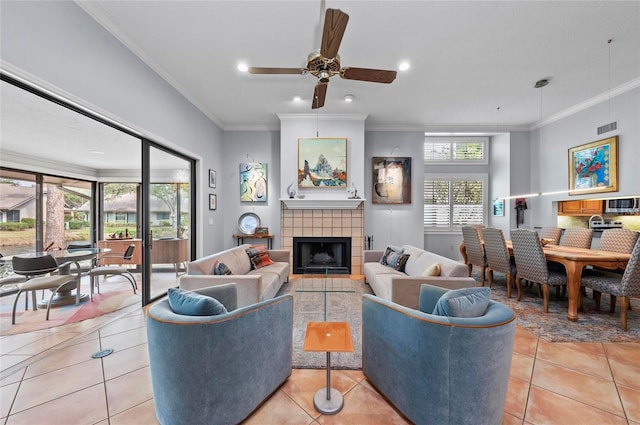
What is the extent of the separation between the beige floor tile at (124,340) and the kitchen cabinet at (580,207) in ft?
21.9

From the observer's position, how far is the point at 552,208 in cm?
473

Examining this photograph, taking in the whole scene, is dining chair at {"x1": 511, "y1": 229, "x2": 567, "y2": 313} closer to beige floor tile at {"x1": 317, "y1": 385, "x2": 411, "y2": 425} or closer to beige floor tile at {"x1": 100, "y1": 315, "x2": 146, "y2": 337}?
beige floor tile at {"x1": 317, "y1": 385, "x2": 411, "y2": 425}

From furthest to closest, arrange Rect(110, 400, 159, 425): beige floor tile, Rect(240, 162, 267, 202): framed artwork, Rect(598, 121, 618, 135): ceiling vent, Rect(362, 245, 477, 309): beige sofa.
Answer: Rect(240, 162, 267, 202): framed artwork < Rect(598, 121, 618, 135): ceiling vent < Rect(362, 245, 477, 309): beige sofa < Rect(110, 400, 159, 425): beige floor tile

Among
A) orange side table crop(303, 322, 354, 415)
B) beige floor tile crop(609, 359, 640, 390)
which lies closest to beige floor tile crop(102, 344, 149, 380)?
orange side table crop(303, 322, 354, 415)

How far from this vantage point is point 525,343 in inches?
89.7

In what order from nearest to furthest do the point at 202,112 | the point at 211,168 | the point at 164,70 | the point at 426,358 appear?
the point at 426,358
the point at 164,70
the point at 202,112
the point at 211,168

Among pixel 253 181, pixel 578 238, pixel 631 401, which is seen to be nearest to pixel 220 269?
pixel 253 181

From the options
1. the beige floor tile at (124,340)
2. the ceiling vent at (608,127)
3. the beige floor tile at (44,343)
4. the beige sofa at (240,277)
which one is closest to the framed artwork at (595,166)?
the ceiling vent at (608,127)

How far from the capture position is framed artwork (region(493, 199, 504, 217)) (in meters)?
5.45

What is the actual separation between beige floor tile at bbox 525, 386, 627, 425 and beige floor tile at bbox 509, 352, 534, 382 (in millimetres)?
195

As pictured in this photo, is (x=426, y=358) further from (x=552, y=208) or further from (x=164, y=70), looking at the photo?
(x=552, y=208)

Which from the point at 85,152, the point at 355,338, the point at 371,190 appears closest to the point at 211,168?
the point at 85,152

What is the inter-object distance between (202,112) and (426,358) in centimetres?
456

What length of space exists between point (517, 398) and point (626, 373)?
1.05 m
